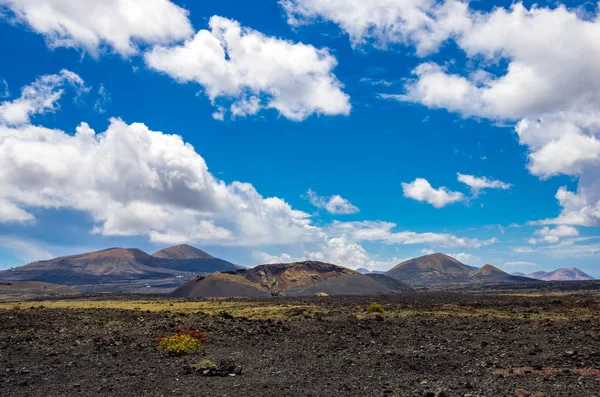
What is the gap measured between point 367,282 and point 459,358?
13903cm

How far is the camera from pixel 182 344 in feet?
81.1

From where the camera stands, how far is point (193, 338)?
26.0m

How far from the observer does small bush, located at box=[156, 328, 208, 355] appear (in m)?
24.4

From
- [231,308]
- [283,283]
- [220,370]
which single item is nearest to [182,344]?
[220,370]

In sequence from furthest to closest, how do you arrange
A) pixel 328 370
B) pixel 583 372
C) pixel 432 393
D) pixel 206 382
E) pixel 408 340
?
1. pixel 408 340
2. pixel 328 370
3. pixel 206 382
4. pixel 583 372
5. pixel 432 393

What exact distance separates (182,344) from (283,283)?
144 meters

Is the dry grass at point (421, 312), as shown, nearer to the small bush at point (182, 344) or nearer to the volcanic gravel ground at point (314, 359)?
the volcanic gravel ground at point (314, 359)

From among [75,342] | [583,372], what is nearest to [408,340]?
[583,372]

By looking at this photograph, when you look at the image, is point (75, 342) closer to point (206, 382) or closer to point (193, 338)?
point (193, 338)

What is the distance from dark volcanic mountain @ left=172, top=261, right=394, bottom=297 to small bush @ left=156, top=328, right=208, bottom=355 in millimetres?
106651

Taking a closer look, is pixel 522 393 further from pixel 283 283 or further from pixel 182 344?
pixel 283 283

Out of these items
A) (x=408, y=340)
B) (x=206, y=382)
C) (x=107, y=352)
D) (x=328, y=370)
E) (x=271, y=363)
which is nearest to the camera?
(x=206, y=382)

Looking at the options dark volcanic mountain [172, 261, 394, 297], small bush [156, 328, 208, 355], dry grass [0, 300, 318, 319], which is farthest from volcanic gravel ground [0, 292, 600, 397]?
dark volcanic mountain [172, 261, 394, 297]

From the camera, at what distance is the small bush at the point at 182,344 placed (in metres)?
24.4
